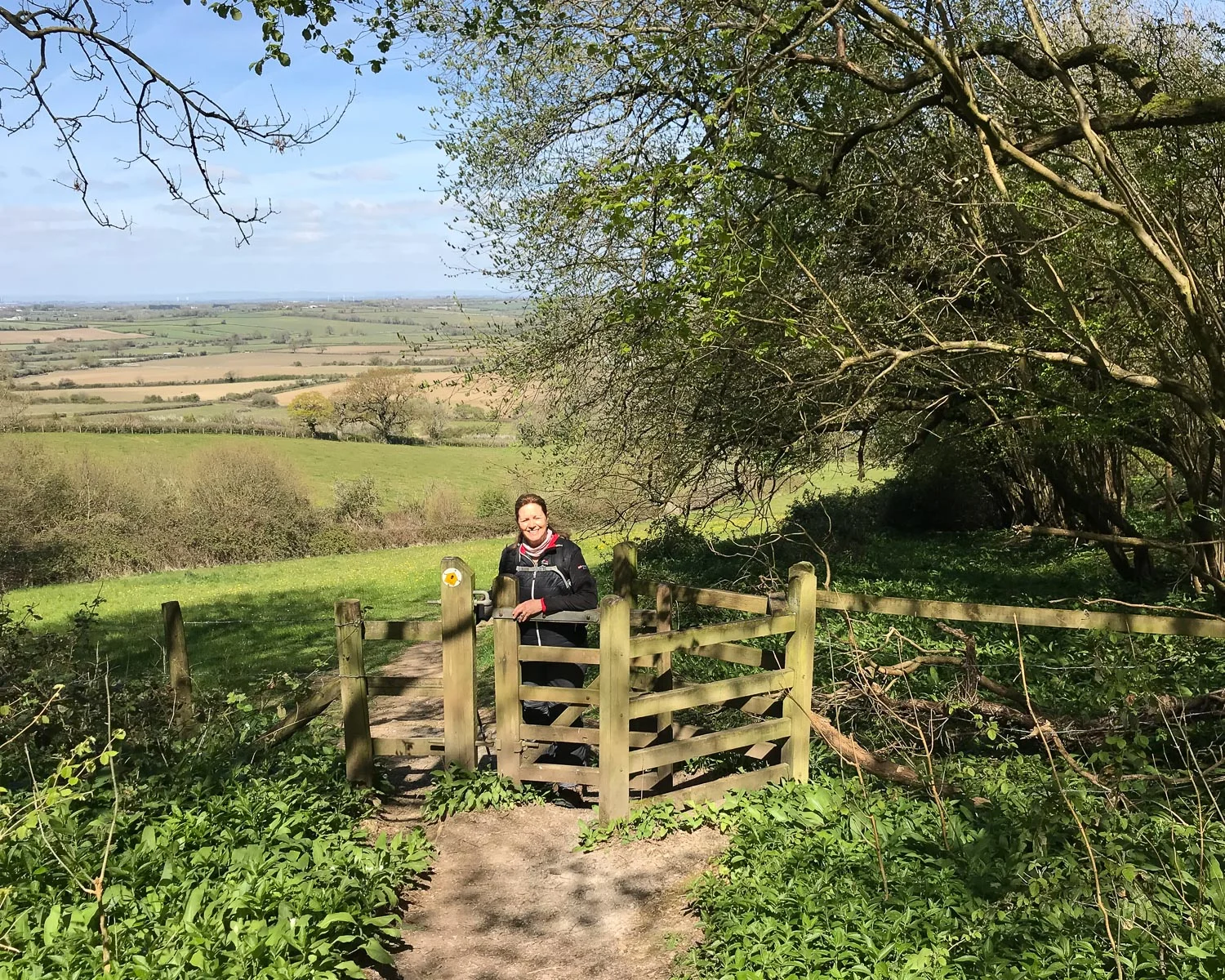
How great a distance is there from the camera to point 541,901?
4.83 m

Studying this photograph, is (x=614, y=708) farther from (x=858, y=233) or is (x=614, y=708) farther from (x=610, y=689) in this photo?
(x=858, y=233)

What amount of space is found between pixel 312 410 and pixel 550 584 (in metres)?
44.6

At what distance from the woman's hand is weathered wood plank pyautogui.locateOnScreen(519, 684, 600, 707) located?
0.42 metres

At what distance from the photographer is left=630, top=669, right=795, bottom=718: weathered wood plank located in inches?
209

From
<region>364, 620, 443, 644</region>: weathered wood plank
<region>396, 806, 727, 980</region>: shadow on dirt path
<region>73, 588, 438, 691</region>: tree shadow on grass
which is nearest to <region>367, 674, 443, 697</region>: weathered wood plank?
<region>364, 620, 443, 644</region>: weathered wood plank

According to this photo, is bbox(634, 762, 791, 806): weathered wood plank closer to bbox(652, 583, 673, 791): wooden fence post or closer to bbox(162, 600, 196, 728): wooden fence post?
bbox(652, 583, 673, 791): wooden fence post

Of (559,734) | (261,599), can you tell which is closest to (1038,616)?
(559,734)

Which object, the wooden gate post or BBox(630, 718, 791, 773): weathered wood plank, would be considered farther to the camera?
the wooden gate post

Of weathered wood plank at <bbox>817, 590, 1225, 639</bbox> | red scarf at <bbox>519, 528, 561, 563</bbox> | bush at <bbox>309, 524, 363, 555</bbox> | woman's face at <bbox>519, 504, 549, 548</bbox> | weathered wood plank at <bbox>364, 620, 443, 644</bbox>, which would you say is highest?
woman's face at <bbox>519, 504, 549, 548</bbox>

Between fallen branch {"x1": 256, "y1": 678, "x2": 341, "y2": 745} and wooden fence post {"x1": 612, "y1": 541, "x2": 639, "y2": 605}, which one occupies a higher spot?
wooden fence post {"x1": 612, "y1": 541, "x2": 639, "y2": 605}

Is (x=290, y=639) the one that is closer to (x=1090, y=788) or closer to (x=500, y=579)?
(x=500, y=579)

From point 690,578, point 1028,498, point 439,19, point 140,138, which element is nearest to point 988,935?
point 140,138

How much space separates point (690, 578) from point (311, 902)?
436 inches

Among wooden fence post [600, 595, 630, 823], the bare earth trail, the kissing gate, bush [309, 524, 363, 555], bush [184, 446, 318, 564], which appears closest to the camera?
the bare earth trail
